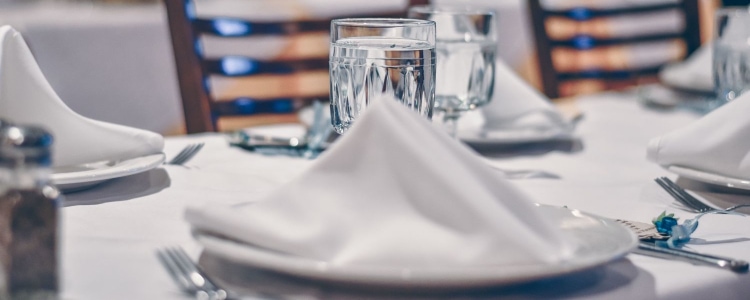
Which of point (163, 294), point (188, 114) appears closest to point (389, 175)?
point (163, 294)

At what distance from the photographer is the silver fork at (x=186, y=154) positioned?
0.96m

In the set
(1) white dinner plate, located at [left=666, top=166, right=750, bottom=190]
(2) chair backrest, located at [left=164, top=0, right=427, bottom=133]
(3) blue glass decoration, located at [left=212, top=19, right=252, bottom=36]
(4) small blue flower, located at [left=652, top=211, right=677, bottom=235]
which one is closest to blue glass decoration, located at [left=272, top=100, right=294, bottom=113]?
(2) chair backrest, located at [left=164, top=0, right=427, bottom=133]

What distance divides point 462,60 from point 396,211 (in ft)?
1.73

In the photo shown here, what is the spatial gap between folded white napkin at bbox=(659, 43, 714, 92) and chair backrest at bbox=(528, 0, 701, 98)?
310 mm

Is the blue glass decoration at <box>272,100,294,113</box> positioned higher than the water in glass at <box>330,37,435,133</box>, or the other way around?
the water in glass at <box>330,37,435,133</box>

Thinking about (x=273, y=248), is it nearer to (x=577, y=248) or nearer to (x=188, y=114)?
(x=577, y=248)

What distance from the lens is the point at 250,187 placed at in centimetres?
87

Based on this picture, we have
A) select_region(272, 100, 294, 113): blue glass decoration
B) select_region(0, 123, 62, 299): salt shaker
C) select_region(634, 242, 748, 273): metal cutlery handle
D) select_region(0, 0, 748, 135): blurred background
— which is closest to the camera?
select_region(0, 123, 62, 299): salt shaker

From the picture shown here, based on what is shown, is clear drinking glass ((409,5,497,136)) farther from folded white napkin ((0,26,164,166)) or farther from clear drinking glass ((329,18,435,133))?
folded white napkin ((0,26,164,166))

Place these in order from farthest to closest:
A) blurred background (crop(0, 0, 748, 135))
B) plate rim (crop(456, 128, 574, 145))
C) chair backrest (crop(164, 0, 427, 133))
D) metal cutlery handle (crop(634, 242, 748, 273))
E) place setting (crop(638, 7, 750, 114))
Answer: blurred background (crop(0, 0, 748, 135))
chair backrest (crop(164, 0, 427, 133))
place setting (crop(638, 7, 750, 114))
plate rim (crop(456, 128, 574, 145))
metal cutlery handle (crop(634, 242, 748, 273))

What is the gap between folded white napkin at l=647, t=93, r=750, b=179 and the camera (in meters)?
0.86

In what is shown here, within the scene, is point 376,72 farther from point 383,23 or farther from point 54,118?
point 54,118

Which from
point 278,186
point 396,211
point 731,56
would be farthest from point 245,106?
point 396,211

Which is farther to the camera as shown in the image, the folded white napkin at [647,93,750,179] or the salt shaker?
the folded white napkin at [647,93,750,179]
